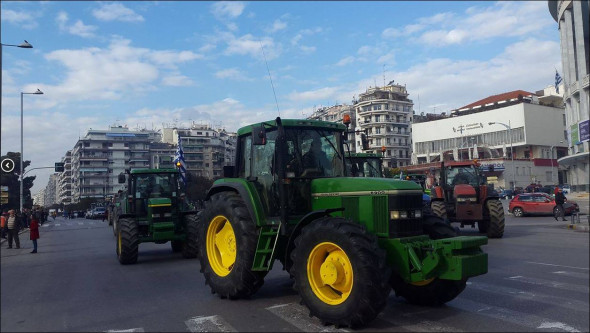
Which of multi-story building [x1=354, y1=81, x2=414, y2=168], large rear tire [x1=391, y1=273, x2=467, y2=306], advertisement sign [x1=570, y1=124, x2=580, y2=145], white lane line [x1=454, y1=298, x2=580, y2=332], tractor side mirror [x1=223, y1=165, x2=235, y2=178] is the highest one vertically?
multi-story building [x1=354, y1=81, x2=414, y2=168]

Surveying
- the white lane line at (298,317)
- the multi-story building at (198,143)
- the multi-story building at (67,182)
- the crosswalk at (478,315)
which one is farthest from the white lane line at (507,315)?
the multi-story building at (67,182)

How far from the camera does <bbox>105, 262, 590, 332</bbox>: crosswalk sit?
5.73m

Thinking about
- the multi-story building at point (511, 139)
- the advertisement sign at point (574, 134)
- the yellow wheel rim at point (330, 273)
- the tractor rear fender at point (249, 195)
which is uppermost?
the multi-story building at point (511, 139)

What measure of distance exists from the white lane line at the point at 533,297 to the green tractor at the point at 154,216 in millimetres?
8031

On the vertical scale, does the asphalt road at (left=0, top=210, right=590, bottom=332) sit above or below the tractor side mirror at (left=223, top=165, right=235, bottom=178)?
below

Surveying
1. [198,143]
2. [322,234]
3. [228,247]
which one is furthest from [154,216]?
[198,143]

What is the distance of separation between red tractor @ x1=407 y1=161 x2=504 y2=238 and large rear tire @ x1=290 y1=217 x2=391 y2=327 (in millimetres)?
10086

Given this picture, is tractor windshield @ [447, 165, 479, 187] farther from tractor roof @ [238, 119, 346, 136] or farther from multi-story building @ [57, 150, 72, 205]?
multi-story building @ [57, 150, 72, 205]

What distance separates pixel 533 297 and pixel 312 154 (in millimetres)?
4106

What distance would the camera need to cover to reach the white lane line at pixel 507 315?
572 cm

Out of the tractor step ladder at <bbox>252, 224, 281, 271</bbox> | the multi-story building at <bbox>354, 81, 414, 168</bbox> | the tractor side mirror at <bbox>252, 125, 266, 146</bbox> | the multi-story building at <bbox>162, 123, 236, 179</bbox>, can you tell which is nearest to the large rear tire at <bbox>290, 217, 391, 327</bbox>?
the tractor step ladder at <bbox>252, 224, 281, 271</bbox>

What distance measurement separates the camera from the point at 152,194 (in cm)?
1466

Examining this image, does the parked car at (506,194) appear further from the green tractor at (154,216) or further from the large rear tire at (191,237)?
the large rear tire at (191,237)

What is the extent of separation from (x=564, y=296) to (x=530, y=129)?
85.4 m
